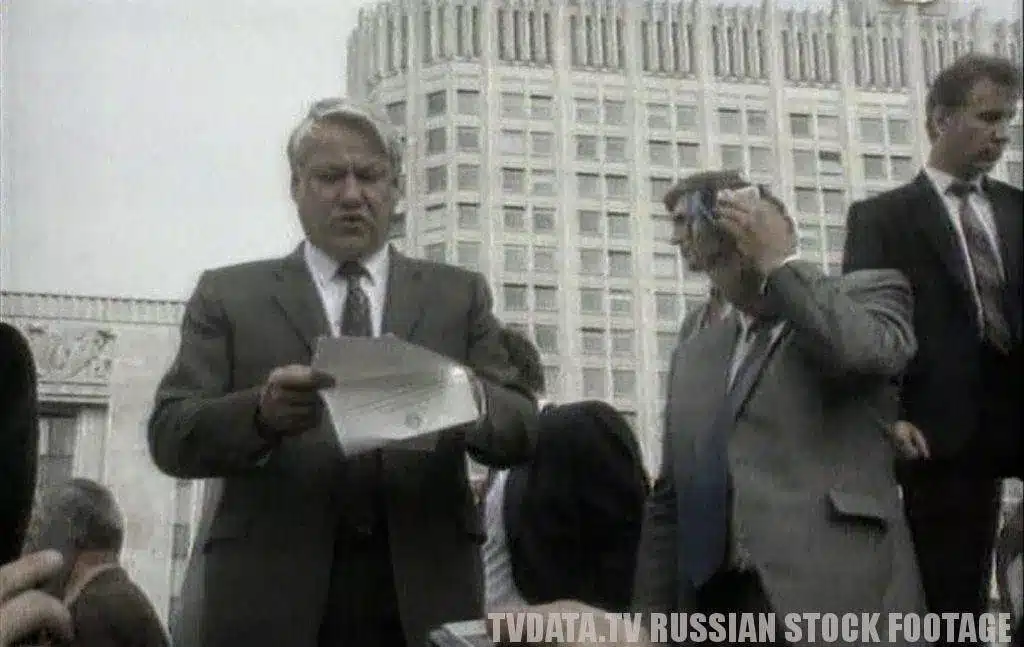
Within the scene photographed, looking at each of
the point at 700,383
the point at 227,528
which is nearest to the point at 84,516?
the point at 227,528

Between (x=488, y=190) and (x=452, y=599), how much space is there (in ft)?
1.82

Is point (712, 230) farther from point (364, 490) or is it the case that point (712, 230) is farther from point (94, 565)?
point (94, 565)

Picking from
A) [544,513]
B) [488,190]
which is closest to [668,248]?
[488,190]

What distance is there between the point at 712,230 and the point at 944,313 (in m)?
0.23

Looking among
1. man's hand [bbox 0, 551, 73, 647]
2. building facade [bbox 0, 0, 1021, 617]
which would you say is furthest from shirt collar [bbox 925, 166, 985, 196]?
man's hand [bbox 0, 551, 73, 647]

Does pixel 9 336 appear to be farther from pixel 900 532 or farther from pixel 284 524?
Result: pixel 900 532

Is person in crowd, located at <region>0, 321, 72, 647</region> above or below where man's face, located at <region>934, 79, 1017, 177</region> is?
below

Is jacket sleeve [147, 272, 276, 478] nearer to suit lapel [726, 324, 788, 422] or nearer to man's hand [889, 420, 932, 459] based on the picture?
suit lapel [726, 324, 788, 422]

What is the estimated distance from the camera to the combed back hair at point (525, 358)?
1.36m

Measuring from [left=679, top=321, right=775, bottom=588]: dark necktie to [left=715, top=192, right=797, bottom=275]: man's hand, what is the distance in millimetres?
63

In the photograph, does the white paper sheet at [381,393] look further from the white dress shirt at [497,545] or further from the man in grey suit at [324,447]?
the white dress shirt at [497,545]

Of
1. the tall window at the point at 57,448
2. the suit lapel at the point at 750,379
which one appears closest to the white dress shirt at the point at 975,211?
the suit lapel at the point at 750,379

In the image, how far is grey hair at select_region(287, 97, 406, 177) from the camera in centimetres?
130

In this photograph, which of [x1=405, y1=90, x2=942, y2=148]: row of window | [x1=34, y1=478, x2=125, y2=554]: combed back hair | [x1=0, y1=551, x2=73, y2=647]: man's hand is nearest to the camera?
[x1=0, y1=551, x2=73, y2=647]: man's hand
